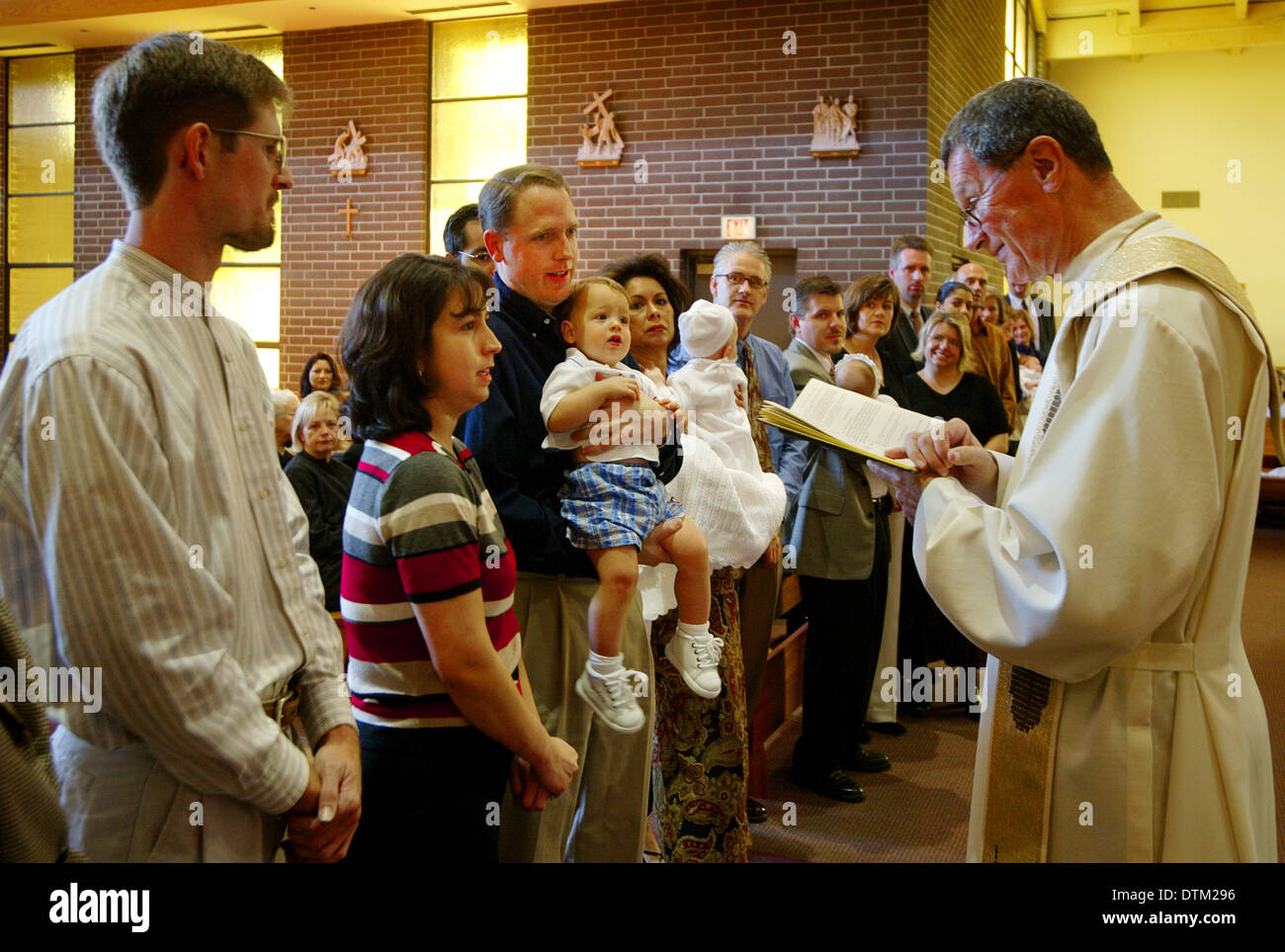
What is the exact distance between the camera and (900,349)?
492 cm

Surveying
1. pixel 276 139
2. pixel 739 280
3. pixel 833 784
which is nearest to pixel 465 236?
pixel 739 280

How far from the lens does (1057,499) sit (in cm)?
141

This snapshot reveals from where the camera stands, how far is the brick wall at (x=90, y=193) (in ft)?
31.7

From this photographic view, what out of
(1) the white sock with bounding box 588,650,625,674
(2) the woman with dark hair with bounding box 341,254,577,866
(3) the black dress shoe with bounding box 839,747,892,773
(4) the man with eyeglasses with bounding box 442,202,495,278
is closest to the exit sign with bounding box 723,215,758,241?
(3) the black dress shoe with bounding box 839,747,892,773

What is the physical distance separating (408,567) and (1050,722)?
101 centimetres

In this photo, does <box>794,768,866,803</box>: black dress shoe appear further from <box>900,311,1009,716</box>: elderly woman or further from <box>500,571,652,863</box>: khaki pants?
<box>500,571,652,863</box>: khaki pants

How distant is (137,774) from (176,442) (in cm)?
41

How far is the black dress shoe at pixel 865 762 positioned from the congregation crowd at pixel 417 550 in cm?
143

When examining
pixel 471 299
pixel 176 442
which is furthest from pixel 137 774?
pixel 471 299

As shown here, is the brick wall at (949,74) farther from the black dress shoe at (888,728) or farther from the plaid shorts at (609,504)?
the plaid shorts at (609,504)

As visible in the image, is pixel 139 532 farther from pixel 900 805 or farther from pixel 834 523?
pixel 900 805

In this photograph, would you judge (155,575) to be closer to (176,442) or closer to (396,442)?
(176,442)

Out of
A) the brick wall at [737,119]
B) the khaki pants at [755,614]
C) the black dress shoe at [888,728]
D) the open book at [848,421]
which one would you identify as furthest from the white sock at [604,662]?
the brick wall at [737,119]

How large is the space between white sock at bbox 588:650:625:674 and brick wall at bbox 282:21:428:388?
7.32 m
